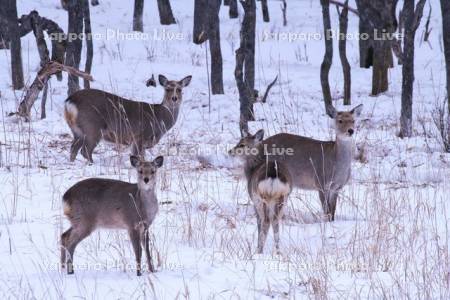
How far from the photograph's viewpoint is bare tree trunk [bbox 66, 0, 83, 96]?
14.8 metres

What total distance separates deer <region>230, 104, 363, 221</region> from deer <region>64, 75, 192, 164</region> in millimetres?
2165

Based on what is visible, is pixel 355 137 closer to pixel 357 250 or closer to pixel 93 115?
pixel 93 115

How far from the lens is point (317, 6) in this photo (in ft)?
114

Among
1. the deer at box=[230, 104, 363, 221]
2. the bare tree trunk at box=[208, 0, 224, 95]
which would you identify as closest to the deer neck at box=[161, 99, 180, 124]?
the deer at box=[230, 104, 363, 221]

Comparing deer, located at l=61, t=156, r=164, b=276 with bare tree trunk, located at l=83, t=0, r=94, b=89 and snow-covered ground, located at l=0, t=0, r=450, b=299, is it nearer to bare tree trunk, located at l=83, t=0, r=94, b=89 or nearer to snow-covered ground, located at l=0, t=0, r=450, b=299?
snow-covered ground, located at l=0, t=0, r=450, b=299

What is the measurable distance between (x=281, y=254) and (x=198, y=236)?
91cm

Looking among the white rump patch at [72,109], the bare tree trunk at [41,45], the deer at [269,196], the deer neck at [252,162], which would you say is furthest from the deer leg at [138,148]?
the deer at [269,196]

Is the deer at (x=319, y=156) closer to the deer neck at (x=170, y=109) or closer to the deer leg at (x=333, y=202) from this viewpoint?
the deer leg at (x=333, y=202)

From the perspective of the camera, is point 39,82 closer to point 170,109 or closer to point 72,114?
point 72,114

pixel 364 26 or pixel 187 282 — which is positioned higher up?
pixel 364 26

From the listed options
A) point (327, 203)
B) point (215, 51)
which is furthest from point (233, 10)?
point (327, 203)

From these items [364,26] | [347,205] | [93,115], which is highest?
[364,26]

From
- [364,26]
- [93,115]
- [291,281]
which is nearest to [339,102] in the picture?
[364,26]

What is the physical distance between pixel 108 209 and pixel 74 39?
8.57 m
